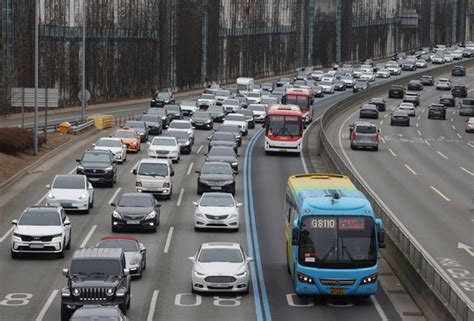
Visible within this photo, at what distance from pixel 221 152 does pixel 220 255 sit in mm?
27123

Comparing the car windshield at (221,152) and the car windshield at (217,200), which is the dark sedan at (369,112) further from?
the car windshield at (217,200)

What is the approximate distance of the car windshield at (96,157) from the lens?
170 feet

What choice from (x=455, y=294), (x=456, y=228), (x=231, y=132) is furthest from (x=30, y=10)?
(x=455, y=294)

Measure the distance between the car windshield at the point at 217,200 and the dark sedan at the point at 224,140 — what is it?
19.7 m

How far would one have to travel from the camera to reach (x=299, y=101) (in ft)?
281

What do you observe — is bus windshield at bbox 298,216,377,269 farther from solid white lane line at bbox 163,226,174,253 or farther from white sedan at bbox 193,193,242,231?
white sedan at bbox 193,193,242,231

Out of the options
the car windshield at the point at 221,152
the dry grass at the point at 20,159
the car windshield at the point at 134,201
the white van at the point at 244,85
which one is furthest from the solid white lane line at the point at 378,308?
the white van at the point at 244,85

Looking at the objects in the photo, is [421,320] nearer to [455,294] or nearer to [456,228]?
[455,294]

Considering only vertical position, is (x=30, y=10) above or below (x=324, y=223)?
above

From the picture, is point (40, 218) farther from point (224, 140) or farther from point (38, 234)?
point (224, 140)

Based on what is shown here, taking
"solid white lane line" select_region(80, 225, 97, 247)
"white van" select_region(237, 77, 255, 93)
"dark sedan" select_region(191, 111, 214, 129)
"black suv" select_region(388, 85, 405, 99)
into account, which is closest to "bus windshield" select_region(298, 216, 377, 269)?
"solid white lane line" select_region(80, 225, 97, 247)

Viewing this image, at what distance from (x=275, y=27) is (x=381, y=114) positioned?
189 feet

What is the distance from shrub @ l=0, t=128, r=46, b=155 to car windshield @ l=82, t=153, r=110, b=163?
10.6 m

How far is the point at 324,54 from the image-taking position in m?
178
